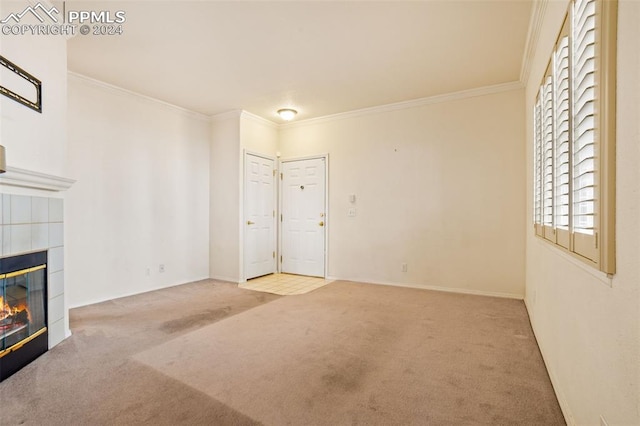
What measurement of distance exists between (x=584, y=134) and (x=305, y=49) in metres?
2.62

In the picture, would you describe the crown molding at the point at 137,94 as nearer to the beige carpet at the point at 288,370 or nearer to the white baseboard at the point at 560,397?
the beige carpet at the point at 288,370

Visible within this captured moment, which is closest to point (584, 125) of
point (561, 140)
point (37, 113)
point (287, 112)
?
point (561, 140)

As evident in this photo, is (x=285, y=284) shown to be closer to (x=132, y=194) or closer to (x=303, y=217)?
(x=303, y=217)

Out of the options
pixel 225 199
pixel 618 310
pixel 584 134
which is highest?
pixel 584 134

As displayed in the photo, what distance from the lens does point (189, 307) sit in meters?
3.76

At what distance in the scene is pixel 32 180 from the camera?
2.28 meters

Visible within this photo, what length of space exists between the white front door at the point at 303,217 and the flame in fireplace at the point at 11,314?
12.7 feet

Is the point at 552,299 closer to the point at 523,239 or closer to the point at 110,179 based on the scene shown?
the point at 523,239

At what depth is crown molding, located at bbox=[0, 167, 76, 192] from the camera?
2.09 m

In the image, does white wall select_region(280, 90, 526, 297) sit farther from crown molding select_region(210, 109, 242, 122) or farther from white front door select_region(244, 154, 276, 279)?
crown molding select_region(210, 109, 242, 122)

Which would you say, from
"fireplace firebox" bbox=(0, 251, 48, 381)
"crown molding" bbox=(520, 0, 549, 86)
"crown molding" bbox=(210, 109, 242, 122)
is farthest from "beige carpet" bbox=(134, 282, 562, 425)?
"crown molding" bbox=(210, 109, 242, 122)

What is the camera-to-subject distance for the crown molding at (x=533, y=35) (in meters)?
2.49

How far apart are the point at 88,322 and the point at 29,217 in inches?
54.4

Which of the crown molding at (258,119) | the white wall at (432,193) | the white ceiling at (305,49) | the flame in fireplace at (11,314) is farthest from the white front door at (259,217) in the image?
the flame in fireplace at (11,314)
